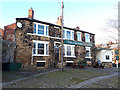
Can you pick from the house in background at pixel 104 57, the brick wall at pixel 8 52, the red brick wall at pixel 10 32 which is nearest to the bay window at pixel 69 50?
the house in background at pixel 104 57

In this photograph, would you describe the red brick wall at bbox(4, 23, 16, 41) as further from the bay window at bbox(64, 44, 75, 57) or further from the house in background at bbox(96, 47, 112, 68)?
the house in background at bbox(96, 47, 112, 68)

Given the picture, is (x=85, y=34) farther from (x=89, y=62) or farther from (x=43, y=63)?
(x=43, y=63)

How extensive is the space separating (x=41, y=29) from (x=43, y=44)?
247cm

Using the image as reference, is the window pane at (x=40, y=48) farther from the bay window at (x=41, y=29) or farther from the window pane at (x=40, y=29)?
the window pane at (x=40, y=29)

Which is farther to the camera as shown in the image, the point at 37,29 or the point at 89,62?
the point at 89,62

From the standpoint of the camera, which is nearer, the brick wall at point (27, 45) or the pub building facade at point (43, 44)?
the brick wall at point (27, 45)

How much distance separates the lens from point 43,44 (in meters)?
18.2

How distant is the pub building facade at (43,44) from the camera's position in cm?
1658

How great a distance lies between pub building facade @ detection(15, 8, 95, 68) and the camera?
16.6 meters

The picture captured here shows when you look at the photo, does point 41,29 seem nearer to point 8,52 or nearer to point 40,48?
point 40,48

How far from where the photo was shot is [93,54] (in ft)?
80.0

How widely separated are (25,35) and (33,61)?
13.3 feet

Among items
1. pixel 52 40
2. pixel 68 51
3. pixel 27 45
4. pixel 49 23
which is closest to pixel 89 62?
pixel 68 51

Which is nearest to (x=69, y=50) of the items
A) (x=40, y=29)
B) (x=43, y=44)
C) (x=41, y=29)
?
(x=43, y=44)
